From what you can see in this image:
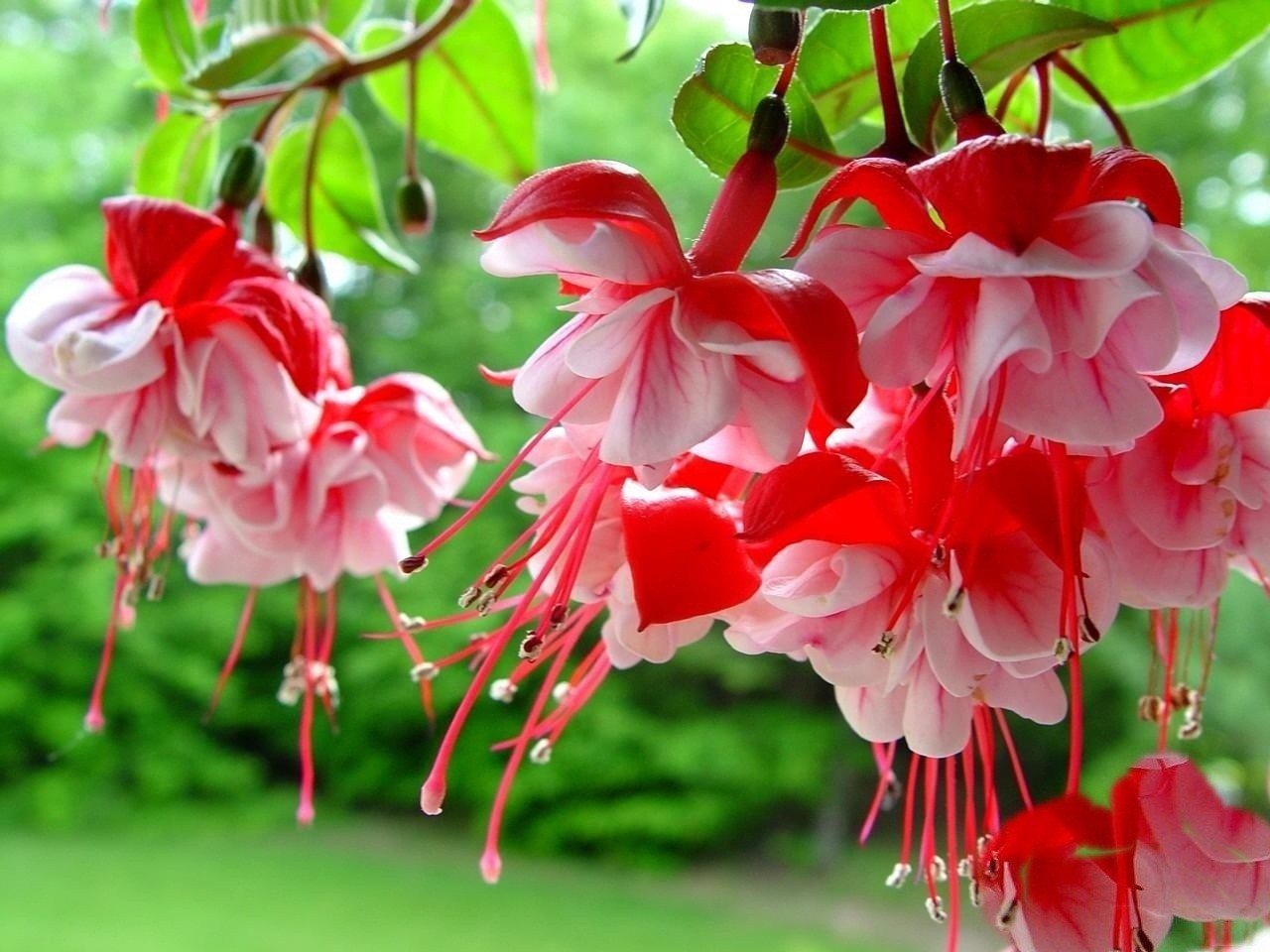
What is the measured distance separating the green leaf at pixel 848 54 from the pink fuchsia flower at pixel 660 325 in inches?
3.2

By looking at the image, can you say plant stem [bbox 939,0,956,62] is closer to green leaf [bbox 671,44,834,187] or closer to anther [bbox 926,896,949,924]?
green leaf [bbox 671,44,834,187]

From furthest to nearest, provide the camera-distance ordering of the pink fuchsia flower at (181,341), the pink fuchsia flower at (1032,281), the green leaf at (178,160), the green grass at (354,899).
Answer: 1. the green grass at (354,899)
2. the green leaf at (178,160)
3. the pink fuchsia flower at (181,341)
4. the pink fuchsia flower at (1032,281)

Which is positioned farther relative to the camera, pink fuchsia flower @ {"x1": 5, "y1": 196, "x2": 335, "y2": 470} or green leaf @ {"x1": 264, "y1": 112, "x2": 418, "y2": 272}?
green leaf @ {"x1": 264, "y1": 112, "x2": 418, "y2": 272}

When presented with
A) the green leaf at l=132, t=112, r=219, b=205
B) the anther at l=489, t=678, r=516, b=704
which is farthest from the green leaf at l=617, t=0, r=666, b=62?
the green leaf at l=132, t=112, r=219, b=205

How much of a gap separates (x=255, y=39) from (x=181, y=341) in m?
0.12

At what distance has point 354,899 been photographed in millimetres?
2570

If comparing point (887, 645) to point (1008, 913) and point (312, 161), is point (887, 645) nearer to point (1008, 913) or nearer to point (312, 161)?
point (1008, 913)

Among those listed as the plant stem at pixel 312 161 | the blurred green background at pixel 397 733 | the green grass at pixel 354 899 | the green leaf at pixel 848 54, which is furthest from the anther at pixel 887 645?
the green grass at pixel 354 899

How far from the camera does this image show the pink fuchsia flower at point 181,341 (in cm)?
26

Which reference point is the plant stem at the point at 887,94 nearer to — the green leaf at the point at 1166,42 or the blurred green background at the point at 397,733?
the green leaf at the point at 1166,42

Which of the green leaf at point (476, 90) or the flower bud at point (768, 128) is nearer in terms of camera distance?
the flower bud at point (768, 128)

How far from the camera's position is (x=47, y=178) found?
2.58 m

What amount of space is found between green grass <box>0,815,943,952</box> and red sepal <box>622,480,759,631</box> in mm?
2271

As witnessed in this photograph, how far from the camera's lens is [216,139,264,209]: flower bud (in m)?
0.32
